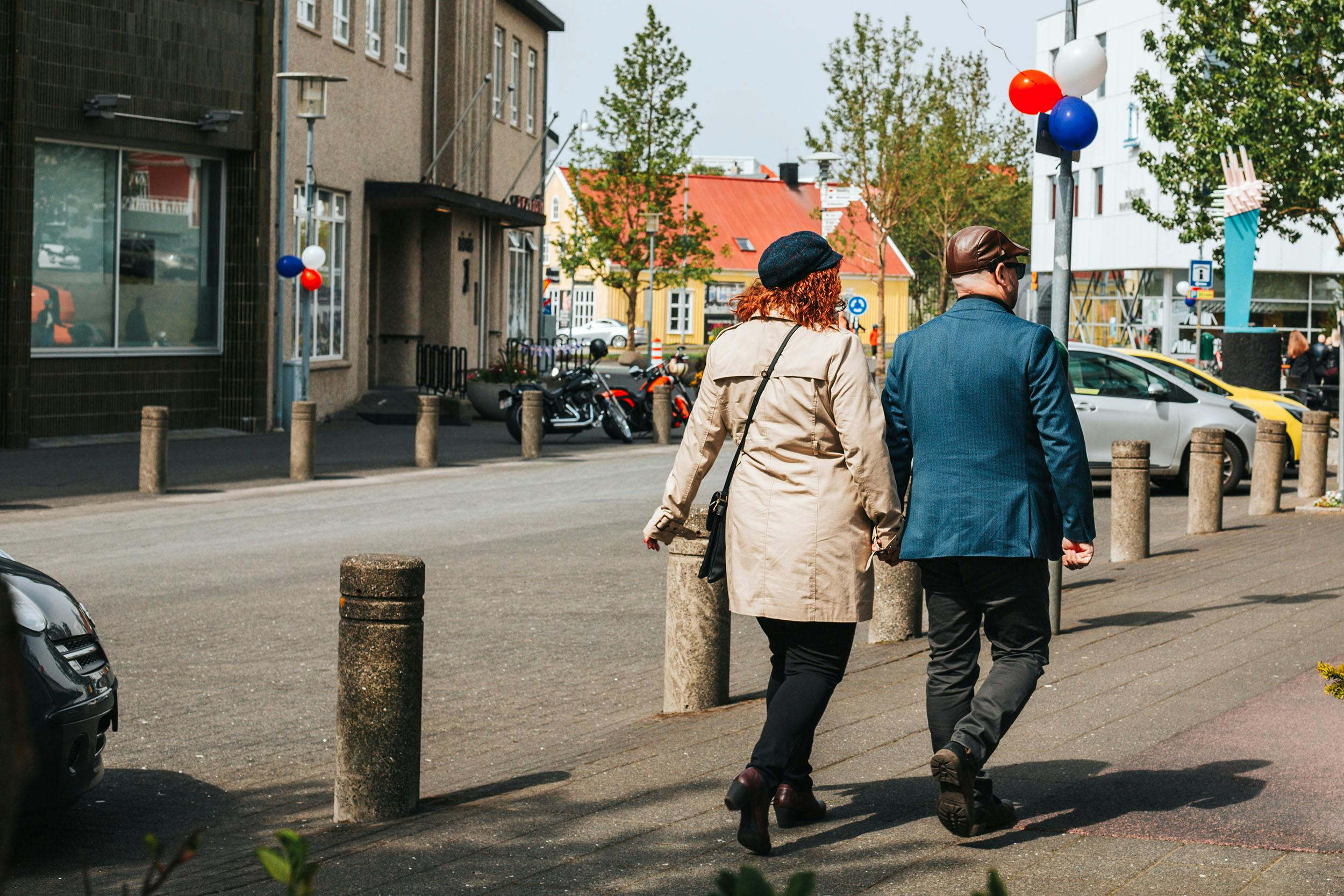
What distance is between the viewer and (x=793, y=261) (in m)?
4.79

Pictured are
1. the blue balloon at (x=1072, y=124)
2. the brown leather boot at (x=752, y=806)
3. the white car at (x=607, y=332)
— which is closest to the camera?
the brown leather boot at (x=752, y=806)

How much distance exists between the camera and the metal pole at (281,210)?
23781mm

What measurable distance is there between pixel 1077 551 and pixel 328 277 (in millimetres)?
23418

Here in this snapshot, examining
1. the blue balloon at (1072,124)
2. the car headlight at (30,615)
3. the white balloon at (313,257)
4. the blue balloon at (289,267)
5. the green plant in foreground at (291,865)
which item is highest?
the white balloon at (313,257)

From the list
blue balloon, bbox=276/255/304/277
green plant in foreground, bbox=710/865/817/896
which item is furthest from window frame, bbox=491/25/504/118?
green plant in foreground, bbox=710/865/817/896

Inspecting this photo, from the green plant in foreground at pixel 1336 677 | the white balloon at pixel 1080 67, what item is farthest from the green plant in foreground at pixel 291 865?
the white balloon at pixel 1080 67

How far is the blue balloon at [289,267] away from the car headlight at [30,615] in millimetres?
18250

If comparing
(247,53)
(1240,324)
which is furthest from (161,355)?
(1240,324)

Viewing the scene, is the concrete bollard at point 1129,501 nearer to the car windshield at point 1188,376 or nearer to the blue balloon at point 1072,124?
the blue balloon at point 1072,124

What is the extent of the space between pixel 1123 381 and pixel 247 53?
13104mm

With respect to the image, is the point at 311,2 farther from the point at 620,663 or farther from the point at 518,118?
the point at 620,663

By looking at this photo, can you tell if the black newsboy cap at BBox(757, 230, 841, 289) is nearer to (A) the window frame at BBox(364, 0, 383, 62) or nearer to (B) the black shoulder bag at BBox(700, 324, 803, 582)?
(B) the black shoulder bag at BBox(700, 324, 803, 582)

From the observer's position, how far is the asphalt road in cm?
565

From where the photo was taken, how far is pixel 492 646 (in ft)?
27.8
